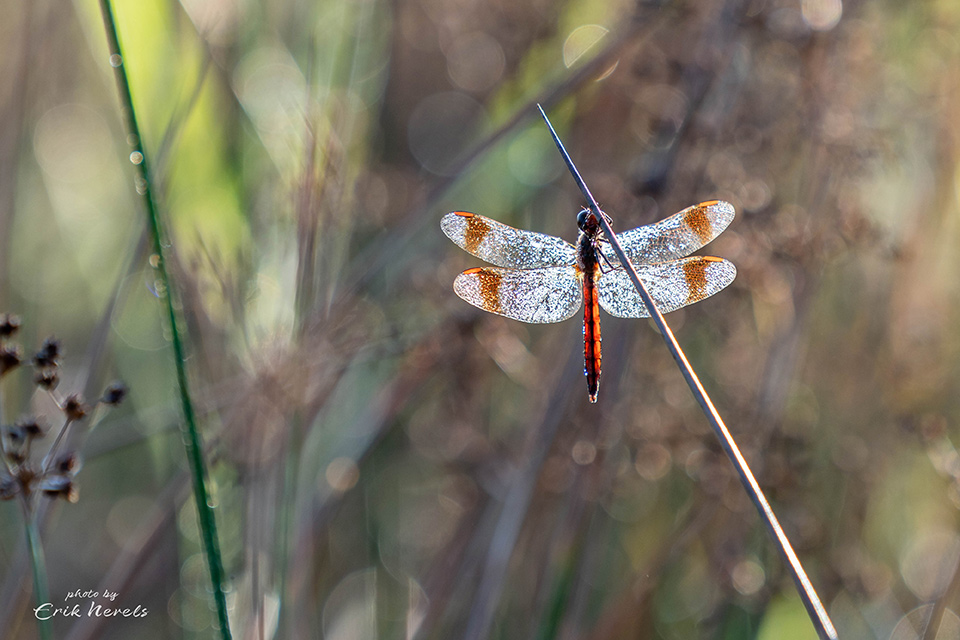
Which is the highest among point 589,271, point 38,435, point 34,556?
point 589,271

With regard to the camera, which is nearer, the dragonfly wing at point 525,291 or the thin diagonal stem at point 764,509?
the thin diagonal stem at point 764,509

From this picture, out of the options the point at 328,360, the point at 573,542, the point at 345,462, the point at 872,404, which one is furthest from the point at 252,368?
the point at 872,404

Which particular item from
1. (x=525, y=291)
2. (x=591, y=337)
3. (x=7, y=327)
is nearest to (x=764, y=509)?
(x=591, y=337)

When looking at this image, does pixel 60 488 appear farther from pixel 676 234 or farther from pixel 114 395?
pixel 676 234

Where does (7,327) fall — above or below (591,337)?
above

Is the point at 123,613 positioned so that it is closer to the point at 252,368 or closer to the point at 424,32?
the point at 252,368

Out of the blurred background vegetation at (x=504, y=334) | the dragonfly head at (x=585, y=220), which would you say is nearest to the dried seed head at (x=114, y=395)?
the blurred background vegetation at (x=504, y=334)

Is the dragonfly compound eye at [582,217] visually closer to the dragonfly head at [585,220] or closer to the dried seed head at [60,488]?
the dragonfly head at [585,220]

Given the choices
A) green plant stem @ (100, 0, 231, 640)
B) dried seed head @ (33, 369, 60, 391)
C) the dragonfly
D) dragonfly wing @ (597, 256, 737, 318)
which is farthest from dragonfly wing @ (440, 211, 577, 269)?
dried seed head @ (33, 369, 60, 391)
